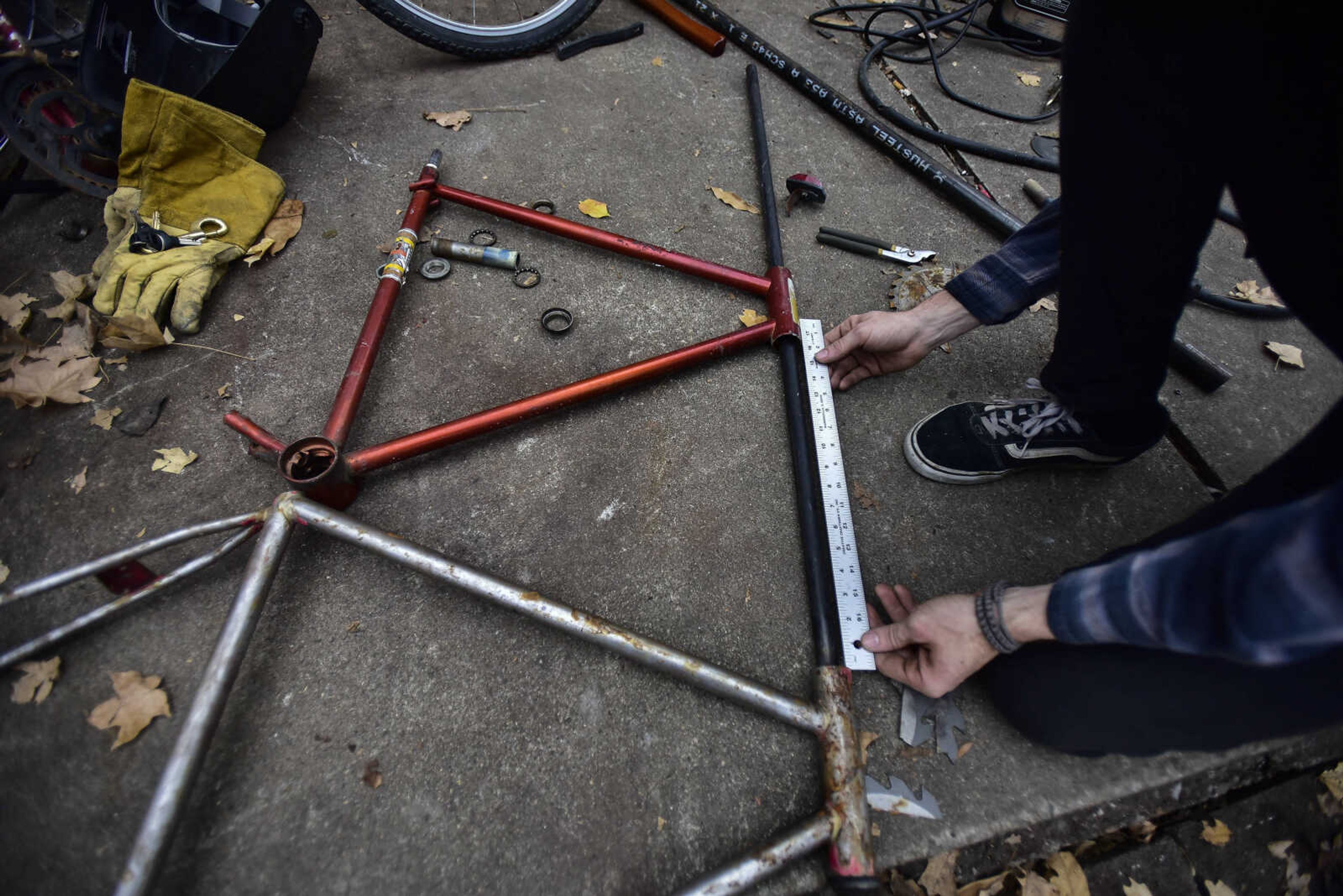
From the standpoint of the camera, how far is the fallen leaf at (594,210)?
→ 7.63ft

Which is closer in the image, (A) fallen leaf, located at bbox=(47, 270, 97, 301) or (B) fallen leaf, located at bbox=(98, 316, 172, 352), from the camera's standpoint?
(B) fallen leaf, located at bbox=(98, 316, 172, 352)

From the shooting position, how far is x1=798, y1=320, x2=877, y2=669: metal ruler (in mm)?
1466

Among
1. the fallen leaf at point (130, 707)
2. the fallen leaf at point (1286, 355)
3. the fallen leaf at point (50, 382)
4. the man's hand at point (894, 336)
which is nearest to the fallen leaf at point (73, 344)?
the fallen leaf at point (50, 382)

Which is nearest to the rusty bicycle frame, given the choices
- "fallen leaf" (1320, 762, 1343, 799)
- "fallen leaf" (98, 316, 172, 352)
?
"fallen leaf" (98, 316, 172, 352)

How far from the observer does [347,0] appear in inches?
121

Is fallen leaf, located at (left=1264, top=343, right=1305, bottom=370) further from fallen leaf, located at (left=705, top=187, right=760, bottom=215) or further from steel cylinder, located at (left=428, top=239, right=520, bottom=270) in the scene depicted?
steel cylinder, located at (left=428, top=239, right=520, bottom=270)

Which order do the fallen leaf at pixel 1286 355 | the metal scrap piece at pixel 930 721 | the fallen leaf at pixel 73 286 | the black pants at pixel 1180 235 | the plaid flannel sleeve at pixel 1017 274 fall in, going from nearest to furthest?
1. the black pants at pixel 1180 235
2. the metal scrap piece at pixel 930 721
3. the plaid flannel sleeve at pixel 1017 274
4. the fallen leaf at pixel 73 286
5. the fallen leaf at pixel 1286 355

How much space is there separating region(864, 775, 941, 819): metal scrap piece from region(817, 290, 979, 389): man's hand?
113 centimetres

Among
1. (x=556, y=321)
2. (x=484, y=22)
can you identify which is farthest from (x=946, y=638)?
(x=484, y=22)

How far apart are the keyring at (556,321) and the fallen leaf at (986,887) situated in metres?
1.81

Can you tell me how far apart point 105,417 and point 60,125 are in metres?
1.12

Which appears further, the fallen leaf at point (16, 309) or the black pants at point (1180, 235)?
the fallen leaf at point (16, 309)

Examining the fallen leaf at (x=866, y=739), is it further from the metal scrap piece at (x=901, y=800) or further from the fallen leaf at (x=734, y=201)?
the fallen leaf at (x=734, y=201)

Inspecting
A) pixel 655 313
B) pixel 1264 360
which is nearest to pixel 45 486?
pixel 655 313
